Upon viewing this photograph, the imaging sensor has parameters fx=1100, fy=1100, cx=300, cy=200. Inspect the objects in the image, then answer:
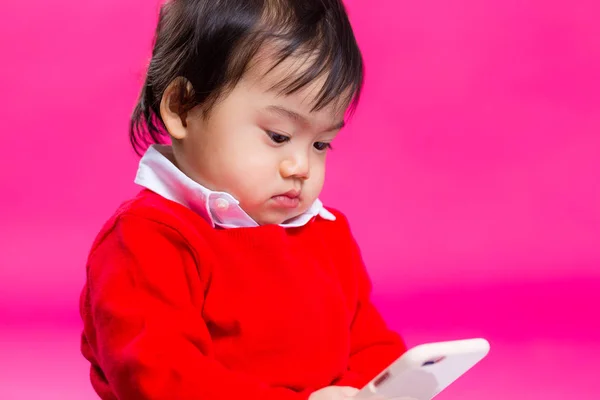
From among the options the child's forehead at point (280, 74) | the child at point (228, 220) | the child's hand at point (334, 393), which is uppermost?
the child's forehead at point (280, 74)

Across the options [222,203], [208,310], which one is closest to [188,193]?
[222,203]

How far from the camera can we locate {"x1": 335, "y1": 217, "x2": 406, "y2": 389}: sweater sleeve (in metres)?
1.53

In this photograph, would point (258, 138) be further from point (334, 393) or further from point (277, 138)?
point (334, 393)

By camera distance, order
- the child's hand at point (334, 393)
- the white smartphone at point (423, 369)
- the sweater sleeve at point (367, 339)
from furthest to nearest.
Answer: the sweater sleeve at point (367, 339) → the child's hand at point (334, 393) → the white smartphone at point (423, 369)

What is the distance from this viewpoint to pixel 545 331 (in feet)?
7.12

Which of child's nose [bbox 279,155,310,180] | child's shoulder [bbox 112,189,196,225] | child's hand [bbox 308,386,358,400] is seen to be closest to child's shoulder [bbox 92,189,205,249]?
child's shoulder [bbox 112,189,196,225]

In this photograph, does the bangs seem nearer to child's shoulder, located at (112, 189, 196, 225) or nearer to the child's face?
the child's face

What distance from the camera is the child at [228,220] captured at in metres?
1.24

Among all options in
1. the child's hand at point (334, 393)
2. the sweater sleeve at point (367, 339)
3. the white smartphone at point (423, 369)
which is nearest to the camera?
the white smartphone at point (423, 369)

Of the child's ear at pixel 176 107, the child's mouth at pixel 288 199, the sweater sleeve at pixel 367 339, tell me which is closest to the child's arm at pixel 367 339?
the sweater sleeve at pixel 367 339

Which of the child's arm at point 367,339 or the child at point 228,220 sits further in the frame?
the child's arm at point 367,339

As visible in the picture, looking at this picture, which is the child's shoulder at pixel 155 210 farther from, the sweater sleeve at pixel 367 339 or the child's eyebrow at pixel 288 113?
the sweater sleeve at pixel 367 339

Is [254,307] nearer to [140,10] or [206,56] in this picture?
[206,56]

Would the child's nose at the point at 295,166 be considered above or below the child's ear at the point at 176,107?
below
